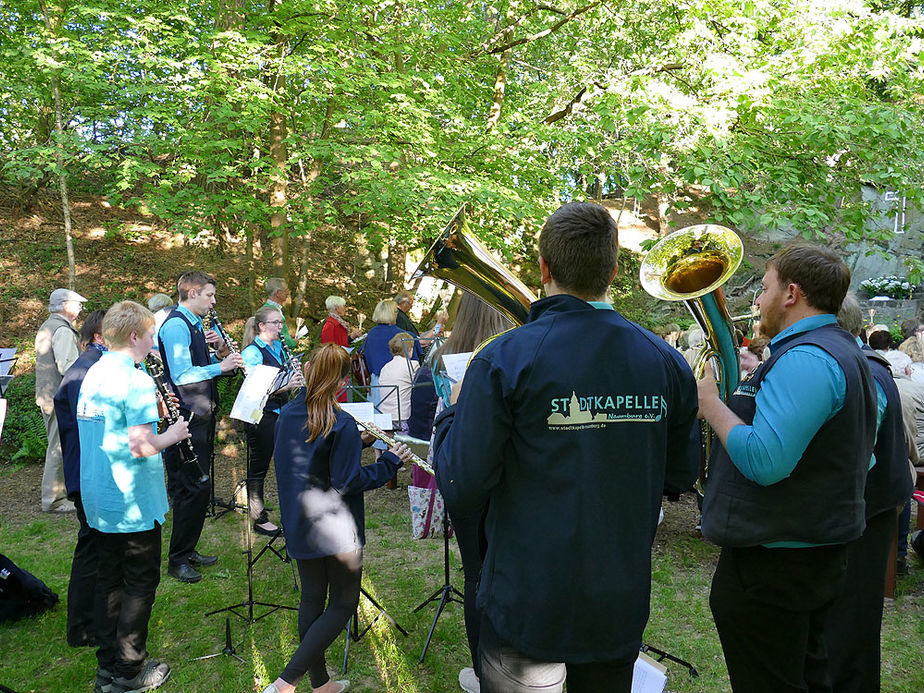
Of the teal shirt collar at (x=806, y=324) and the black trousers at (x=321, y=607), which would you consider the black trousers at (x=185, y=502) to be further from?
the teal shirt collar at (x=806, y=324)

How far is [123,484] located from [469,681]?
6.73ft

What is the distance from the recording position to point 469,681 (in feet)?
10.6

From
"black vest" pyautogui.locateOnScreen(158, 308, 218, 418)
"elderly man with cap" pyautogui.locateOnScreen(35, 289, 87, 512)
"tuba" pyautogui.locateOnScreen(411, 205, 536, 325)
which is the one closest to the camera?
"tuba" pyautogui.locateOnScreen(411, 205, 536, 325)

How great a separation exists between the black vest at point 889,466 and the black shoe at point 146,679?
3628 millimetres

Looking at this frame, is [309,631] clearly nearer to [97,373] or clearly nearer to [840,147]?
[97,373]

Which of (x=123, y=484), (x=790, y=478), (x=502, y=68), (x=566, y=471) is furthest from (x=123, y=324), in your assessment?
(x=502, y=68)

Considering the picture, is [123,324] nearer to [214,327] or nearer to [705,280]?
[214,327]

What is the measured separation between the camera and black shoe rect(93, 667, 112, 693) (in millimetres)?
3195

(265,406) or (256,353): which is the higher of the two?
(256,353)

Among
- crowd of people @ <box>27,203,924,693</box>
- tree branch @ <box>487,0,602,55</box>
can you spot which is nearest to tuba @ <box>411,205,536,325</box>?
crowd of people @ <box>27,203,924,693</box>

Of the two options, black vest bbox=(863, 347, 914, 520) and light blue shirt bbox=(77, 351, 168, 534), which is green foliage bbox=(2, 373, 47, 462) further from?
black vest bbox=(863, 347, 914, 520)

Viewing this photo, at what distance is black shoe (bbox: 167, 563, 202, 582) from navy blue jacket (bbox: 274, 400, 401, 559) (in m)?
2.10

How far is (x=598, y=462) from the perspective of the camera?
1.60 meters

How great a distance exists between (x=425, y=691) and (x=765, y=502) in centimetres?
215
